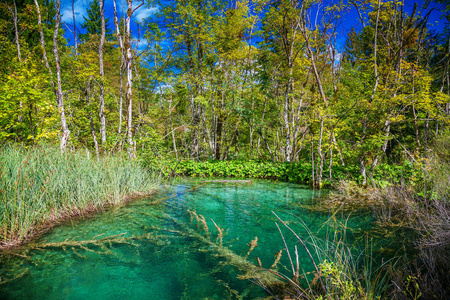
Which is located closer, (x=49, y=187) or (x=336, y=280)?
(x=336, y=280)

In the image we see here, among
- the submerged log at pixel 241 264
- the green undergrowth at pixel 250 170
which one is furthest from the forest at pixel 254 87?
the submerged log at pixel 241 264

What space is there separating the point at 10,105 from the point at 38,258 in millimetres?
5724

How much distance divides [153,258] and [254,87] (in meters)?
10.7

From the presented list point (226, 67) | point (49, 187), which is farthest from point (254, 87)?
point (49, 187)

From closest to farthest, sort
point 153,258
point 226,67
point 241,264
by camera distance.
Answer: point 241,264 → point 153,258 → point 226,67

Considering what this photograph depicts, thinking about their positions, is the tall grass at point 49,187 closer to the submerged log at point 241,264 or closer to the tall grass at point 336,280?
the submerged log at point 241,264

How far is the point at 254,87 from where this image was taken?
39.7 feet

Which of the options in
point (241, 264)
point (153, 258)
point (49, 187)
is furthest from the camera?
point (49, 187)

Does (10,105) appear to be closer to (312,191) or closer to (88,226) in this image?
(88,226)

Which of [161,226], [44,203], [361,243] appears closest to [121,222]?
[161,226]

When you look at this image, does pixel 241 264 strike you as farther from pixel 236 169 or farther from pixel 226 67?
pixel 226 67

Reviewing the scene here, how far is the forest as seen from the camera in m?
6.38

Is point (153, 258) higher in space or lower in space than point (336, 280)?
lower

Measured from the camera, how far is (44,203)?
11.6 ft
